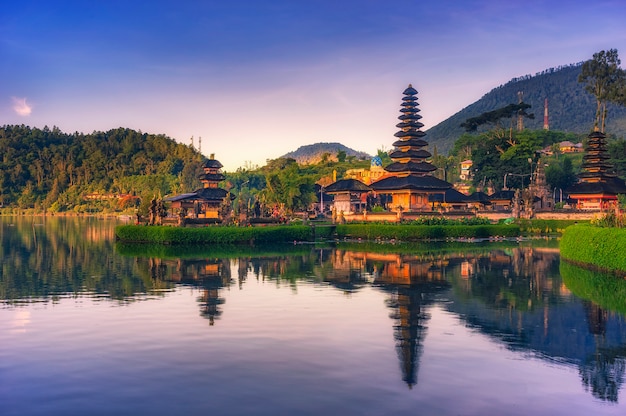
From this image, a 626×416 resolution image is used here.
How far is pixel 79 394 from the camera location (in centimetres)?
1322

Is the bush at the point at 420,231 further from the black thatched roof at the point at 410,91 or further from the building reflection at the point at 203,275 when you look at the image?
the black thatched roof at the point at 410,91

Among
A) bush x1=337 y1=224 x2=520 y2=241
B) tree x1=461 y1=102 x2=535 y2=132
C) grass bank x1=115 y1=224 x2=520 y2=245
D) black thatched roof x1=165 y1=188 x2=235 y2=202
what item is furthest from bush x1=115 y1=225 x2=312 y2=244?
tree x1=461 y1=102 x2=535 y2=132

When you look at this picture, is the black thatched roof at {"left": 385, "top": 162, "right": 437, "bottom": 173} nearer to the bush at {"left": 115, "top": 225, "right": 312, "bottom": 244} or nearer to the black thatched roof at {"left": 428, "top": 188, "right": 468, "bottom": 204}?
the black thatched roof at {"left": 428, "top": 188, "right": 468, "bottom": 204}

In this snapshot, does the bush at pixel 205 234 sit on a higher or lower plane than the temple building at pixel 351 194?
lower

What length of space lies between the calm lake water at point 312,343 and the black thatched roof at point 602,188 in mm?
56609

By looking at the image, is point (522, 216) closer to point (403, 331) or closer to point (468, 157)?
point (403, 331)

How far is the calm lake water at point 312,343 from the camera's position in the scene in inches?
507

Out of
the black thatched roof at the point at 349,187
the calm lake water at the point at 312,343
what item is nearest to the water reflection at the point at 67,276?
the calm lake water at the point at 312,343

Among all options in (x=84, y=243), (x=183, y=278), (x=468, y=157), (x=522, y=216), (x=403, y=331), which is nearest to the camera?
(x=403, y=331)

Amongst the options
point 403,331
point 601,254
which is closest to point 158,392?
point 403,331

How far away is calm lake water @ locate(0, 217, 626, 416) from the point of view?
1288 cm

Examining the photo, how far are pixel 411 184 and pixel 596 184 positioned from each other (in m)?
24.7

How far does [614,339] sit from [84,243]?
2004 inches

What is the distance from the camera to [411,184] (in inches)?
3376
